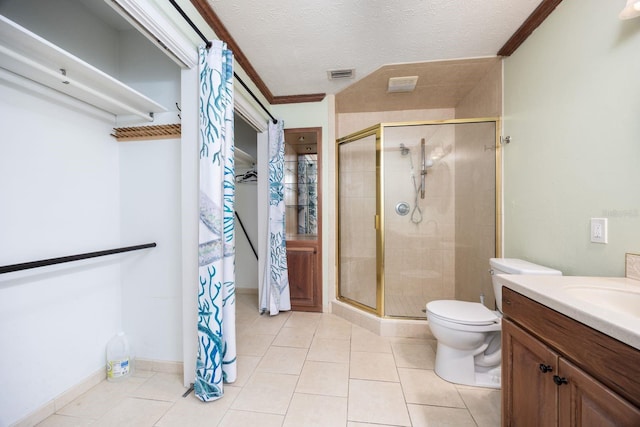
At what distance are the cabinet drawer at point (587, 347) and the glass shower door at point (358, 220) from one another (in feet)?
5.10

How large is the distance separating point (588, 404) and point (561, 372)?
0.32ft

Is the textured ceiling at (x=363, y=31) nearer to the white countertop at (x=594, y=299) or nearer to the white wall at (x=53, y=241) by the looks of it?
the white wall at (x=53, y=241)

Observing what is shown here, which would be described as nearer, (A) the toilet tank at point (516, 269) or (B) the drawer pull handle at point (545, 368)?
(B) the drawer pull handle at point (545, 368)

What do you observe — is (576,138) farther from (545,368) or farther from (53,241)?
(53,241)

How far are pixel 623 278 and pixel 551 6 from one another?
157cm

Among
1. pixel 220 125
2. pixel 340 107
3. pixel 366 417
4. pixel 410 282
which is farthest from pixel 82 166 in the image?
pixel 410 282

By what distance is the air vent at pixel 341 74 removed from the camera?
2.23 metres

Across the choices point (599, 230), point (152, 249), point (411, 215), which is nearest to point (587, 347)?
point (599, 230)

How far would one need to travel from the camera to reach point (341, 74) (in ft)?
7.48

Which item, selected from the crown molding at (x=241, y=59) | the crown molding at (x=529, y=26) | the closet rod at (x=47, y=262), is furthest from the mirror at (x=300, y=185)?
the crown molding at (x=529, y=26)

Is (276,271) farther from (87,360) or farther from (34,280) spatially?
(34,280)

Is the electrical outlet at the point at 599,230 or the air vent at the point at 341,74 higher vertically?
the air vent at the point at 341,74

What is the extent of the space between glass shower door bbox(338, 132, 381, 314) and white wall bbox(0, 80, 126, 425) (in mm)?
1955

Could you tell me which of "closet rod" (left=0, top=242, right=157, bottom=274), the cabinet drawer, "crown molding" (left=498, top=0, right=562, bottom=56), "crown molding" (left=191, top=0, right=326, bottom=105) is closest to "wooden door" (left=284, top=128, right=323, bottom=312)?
"crown molding" (left=191, top=0, right=326, bottom=105)
